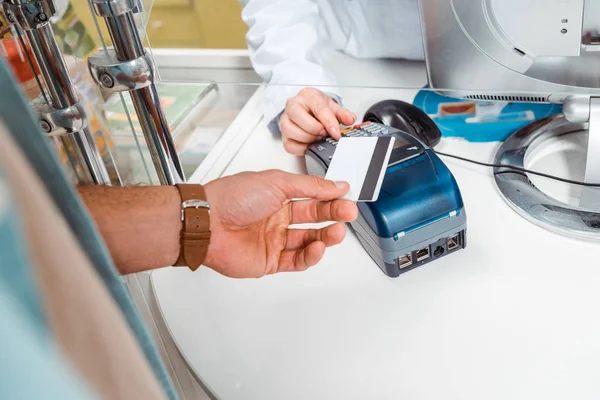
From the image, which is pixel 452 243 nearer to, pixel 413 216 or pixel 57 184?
pixel 413 216

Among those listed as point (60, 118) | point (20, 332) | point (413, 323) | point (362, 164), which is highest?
point (20, 332)

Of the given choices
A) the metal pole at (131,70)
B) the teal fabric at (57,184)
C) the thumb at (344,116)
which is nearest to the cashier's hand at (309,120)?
the thumb at (344,116)

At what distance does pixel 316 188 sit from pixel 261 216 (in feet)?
0.28

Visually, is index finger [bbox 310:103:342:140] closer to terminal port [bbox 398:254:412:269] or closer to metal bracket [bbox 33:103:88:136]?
terminal port [bbox 398:254:412:269]

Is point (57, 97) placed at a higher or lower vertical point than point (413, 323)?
higher

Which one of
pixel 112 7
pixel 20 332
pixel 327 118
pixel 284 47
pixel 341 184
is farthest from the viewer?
pixel 284 47

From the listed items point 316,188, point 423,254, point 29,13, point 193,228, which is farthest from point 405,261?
point 29,13

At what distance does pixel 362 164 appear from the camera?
24.8 inches

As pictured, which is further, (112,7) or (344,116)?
(344,116)

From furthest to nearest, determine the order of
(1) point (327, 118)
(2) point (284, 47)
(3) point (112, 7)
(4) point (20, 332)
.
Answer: (2) point (284, 47)
(1) point (327, 118)
(3) point (112, 7)
(4) point (20, 332)

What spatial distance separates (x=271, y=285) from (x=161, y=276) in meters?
0.15

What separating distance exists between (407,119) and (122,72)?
409mm

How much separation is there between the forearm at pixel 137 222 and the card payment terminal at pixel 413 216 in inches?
8.3

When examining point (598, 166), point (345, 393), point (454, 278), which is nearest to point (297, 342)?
point (345, 393)
